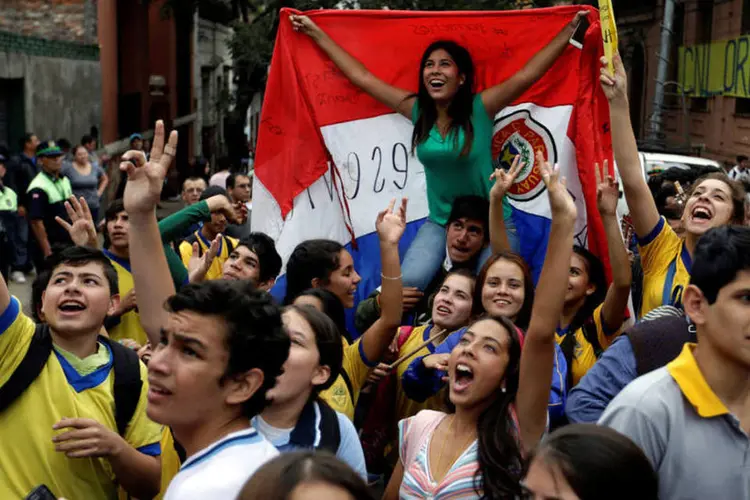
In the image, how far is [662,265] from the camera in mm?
4836

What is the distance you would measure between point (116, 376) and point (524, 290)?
176cm

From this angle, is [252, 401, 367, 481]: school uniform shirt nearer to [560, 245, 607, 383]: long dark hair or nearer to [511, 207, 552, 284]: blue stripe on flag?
[560, 245, 607, 383]: long dark hair

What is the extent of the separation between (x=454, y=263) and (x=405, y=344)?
2.84 ft

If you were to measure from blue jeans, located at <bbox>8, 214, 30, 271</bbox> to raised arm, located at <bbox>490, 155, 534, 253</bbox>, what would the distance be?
889 cm

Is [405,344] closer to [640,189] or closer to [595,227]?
[640,189]

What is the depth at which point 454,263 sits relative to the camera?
18.9 feet

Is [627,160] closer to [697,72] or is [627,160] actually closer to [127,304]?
[127,304]

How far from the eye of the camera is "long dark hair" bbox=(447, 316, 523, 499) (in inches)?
136

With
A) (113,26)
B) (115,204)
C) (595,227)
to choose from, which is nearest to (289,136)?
(115,204)

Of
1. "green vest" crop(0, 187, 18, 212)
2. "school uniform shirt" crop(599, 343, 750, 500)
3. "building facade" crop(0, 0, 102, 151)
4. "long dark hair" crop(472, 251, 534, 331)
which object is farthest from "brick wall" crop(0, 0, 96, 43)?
"school uniform shirt" crop(599, 343, 750, 500)

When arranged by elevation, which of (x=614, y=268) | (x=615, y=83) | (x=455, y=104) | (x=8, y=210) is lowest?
(x=8, y=210)

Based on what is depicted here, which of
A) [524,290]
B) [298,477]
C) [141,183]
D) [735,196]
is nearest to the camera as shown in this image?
[298,477]

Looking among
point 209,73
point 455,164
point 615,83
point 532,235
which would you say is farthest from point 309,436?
point 209,73

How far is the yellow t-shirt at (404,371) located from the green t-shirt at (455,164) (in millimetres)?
1255
